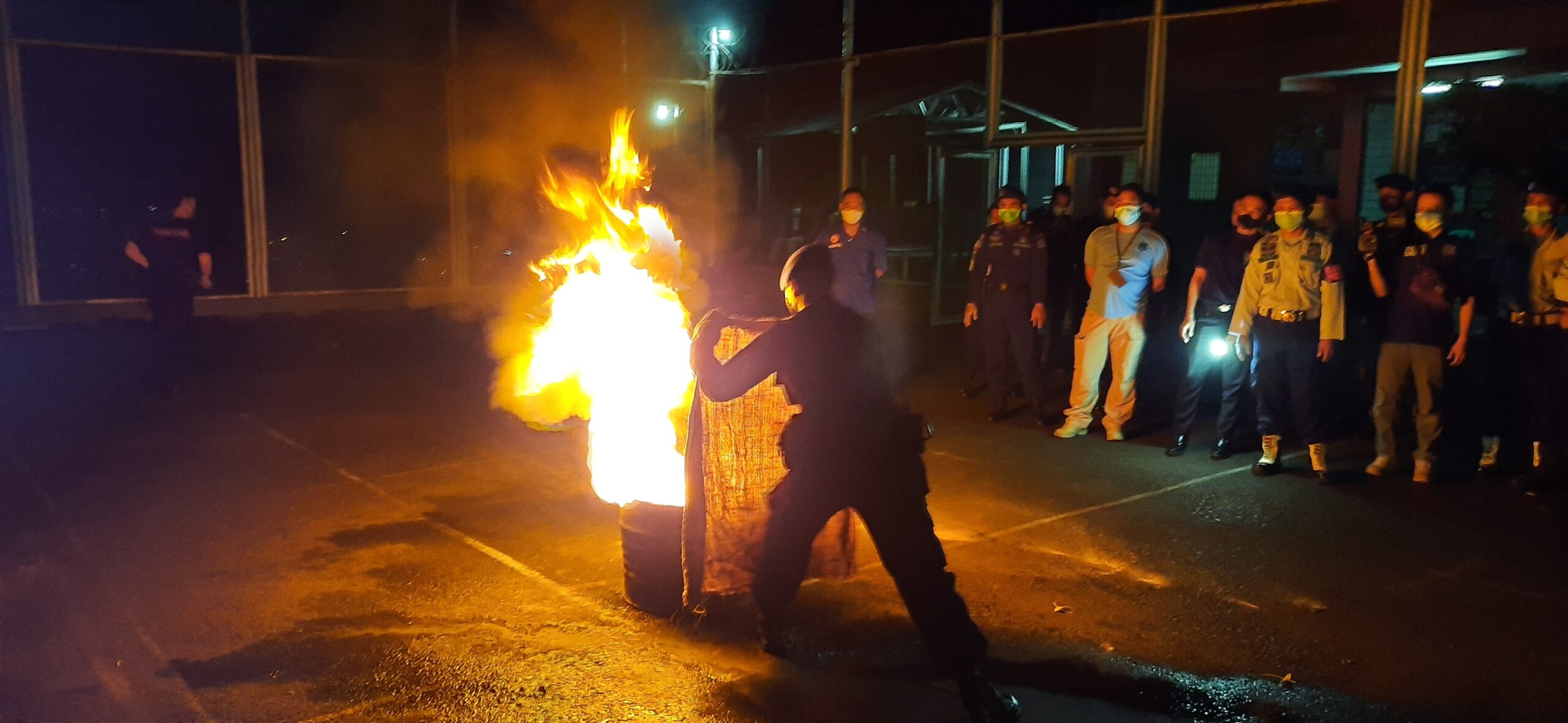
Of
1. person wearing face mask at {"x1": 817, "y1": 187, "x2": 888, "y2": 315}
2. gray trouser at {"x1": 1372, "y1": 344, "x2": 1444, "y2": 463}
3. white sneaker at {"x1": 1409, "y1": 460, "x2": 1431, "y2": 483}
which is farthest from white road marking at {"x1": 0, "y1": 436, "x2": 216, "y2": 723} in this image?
white sneaker at {"x1": 1409, "y1": 460, "x2": 1431, "y2": 483}

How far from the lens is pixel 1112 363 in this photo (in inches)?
347

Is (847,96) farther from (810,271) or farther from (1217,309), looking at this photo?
(810,271)

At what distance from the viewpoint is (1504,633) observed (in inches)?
199

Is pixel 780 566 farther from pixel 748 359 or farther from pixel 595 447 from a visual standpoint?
pixel 595 447

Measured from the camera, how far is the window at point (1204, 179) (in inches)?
563

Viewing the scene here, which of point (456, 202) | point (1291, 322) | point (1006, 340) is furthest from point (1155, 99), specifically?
point (456, 202)

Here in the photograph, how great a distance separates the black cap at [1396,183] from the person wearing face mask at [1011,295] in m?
2.46

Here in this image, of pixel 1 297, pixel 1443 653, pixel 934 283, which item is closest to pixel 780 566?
pixel 1443 653

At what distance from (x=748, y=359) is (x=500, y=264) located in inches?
610

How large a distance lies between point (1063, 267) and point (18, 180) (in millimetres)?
13219

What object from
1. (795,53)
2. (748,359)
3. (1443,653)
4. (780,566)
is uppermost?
(795,53)

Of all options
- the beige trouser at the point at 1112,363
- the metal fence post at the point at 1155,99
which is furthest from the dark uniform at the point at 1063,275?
the beige trouser at the point at 1112,363

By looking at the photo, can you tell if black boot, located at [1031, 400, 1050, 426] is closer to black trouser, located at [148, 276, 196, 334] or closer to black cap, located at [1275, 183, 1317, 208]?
black cap, located at [1275, 183, 1317, 208]

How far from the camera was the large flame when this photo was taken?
5312 millimetres
